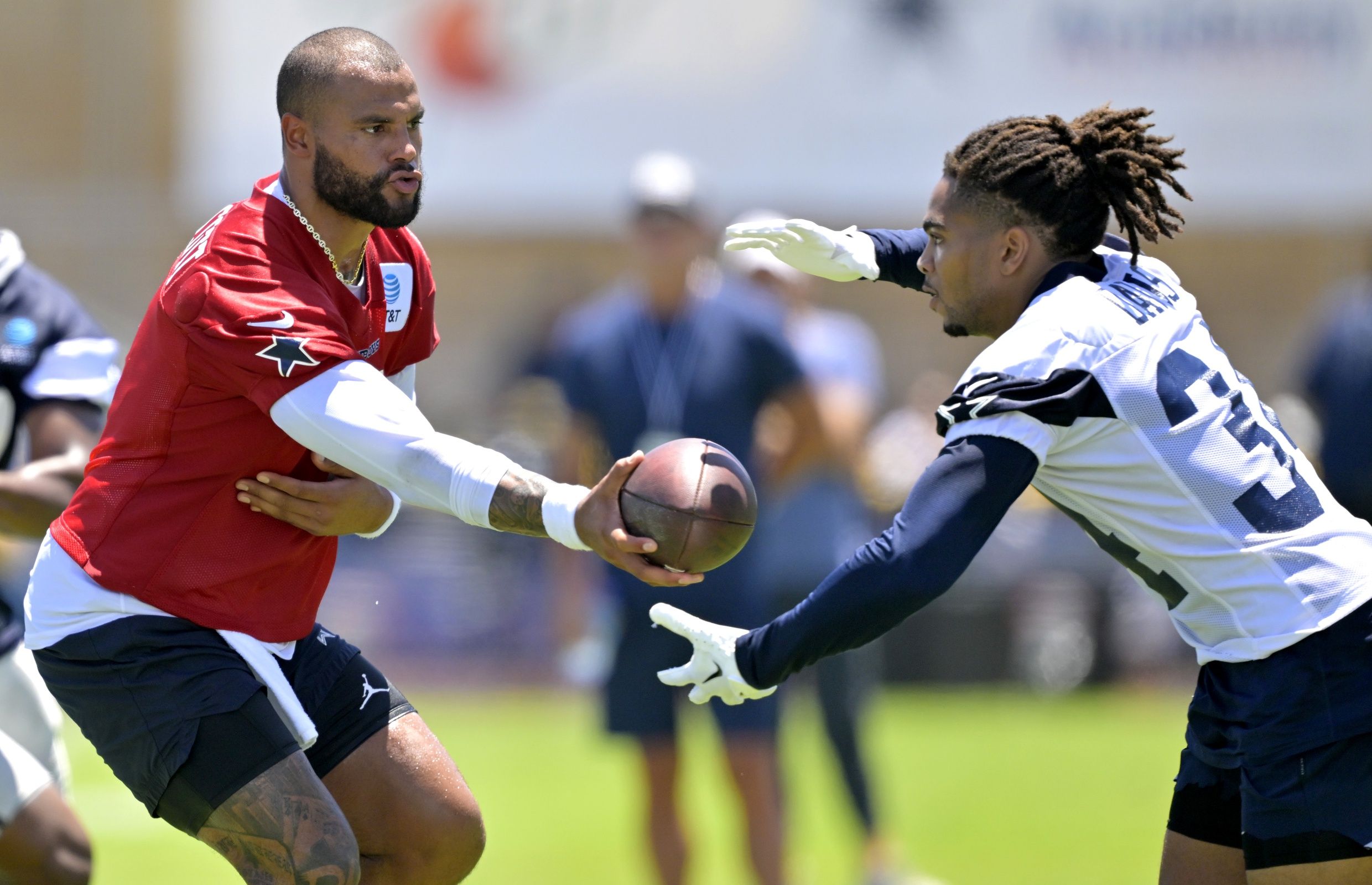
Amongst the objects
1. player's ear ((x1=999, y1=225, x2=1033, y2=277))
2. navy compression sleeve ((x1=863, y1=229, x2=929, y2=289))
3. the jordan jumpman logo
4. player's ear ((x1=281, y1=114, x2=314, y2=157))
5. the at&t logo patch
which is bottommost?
the jordan jumpman logo

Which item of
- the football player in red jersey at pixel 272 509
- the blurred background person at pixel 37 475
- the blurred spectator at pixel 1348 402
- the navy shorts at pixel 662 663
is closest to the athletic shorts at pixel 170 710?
the football player in red jersey at pixel 272 509

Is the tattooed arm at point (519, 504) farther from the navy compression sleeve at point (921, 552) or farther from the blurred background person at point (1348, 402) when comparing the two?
the blurred background person at point (1348, 402)

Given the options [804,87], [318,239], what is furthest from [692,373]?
[804,87]

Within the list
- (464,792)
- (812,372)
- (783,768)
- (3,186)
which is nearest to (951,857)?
(783,768)

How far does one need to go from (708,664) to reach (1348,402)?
5.23m

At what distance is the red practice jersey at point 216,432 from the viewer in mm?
3430

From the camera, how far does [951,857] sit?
727 centimetres

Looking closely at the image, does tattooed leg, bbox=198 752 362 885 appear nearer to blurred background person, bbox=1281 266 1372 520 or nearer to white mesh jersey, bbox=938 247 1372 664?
white mesh jersey, bbox=938 247 1372 664

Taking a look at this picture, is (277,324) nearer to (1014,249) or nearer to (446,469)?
(446,469)

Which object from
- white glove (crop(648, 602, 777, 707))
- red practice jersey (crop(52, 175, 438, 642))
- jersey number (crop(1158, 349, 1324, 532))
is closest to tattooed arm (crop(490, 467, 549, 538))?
white glove (crop(648, 602, 777, 707))

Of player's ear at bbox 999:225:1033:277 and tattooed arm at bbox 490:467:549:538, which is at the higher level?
player's ear at bbox 999:225:1033:277

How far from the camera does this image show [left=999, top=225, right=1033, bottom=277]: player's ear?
3.53m

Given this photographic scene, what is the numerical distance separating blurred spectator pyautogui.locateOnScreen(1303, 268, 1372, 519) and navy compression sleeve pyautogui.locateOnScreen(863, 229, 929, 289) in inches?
159

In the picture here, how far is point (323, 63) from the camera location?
12.0 feet
